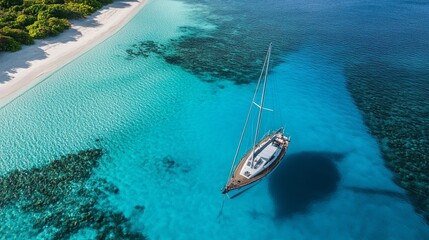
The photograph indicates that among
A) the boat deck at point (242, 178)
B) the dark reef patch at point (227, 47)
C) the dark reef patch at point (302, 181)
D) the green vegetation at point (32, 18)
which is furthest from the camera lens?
the green vegetation at point (32, 18)

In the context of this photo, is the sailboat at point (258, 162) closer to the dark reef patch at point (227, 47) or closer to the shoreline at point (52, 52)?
the dark reef patch at point (227, 47)

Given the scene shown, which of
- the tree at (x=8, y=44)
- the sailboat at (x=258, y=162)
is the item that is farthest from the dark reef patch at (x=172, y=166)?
the tree at (x=8, y=44)

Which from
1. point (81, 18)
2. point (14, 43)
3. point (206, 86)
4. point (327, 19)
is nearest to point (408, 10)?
point (327, 19)

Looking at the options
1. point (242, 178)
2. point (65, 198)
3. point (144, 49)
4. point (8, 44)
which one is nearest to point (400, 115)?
point (242, 178)

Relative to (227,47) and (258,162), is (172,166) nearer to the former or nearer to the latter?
(258,162)

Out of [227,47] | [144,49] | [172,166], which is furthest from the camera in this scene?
[227,47]

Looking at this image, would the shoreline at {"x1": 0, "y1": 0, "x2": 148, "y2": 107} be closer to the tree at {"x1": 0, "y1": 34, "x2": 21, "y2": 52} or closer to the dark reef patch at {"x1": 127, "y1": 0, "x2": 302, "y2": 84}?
the tree at {"x1": 0, "y1": 34, "x2": 21, "y2": 52}

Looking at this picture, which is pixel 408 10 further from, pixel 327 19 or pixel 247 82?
pixel 247 82
